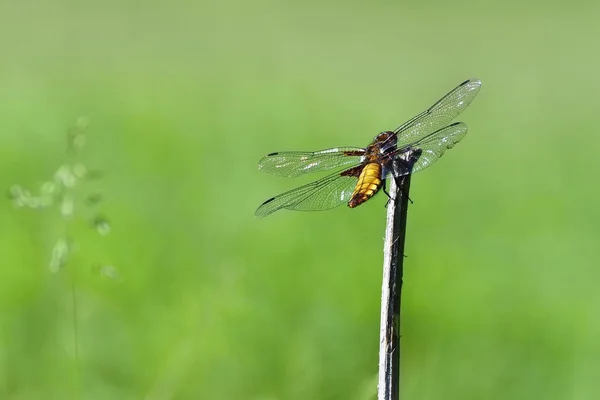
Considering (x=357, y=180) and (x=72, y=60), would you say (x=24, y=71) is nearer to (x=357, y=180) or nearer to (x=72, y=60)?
(x=72, y=60)

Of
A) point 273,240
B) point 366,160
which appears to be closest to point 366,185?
point 366,160

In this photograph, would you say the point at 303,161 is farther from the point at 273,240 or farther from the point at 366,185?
the point at 273,240

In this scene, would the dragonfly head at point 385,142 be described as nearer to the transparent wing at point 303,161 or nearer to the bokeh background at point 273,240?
the transparent wing at point 303,161

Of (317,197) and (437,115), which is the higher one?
(437,115)

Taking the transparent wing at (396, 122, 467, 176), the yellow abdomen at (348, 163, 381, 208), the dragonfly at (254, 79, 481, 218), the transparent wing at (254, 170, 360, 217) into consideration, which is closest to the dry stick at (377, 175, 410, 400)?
the dragonfly at (254, 79, 481, 218)

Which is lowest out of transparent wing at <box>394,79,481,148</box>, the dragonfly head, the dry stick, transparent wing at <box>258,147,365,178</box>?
the dry stick

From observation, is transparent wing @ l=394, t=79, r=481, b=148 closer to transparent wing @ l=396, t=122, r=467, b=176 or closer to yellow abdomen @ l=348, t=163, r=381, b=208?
transparent wing @ l=396, t=122, r=467, b=176
